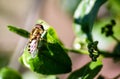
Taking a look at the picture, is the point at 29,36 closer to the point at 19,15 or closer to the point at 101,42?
the point at 101,42

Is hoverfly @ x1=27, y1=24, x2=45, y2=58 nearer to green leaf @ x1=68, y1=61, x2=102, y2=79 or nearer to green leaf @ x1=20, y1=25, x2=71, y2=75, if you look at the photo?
green leaf @ x1=20, y1=25, x2=71, y2=75

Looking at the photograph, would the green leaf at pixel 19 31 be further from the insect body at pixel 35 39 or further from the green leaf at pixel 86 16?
the green leaf at pixel 86 16

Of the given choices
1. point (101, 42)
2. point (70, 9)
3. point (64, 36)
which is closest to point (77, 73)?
point (101, 42)

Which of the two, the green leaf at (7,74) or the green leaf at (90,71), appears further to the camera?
the green leaf at (7,74)

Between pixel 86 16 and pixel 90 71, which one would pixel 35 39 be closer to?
pixel 90 71

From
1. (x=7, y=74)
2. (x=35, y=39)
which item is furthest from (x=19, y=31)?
(x=7, y=74)

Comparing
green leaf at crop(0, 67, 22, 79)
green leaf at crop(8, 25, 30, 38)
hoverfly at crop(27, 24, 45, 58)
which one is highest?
green leaf at crop(8, 25, 30, 38)

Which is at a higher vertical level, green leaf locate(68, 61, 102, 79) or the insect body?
the insect body

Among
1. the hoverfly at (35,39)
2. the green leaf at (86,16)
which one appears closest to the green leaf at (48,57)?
the hoverfly at (35,39)

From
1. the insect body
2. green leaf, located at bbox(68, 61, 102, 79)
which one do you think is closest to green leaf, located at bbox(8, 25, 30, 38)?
the insect body
